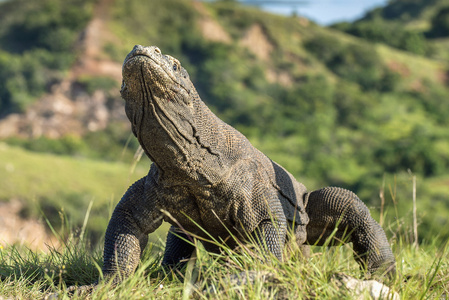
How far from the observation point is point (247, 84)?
76.1 metres

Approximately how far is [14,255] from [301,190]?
2.04 meters

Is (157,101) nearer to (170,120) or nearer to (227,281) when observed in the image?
(170,120)

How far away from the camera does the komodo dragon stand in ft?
11.3

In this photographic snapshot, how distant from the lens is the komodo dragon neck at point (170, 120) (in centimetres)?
341

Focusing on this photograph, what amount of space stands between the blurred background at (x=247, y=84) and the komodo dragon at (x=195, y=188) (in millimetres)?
47303

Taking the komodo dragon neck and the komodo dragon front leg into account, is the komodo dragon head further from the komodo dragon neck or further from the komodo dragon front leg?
the komodo dragon front leg

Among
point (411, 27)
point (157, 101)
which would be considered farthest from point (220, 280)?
point (411, 27)

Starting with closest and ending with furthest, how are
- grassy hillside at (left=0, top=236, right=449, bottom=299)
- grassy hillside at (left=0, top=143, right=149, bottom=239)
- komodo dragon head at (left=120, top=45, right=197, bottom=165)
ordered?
grassy hillside at (left=0, top=236, right=449, bottom=299) → komodo dragon head at (left=120, top=45, right=197, bottom=165) → grassy hillside at (left=0, top=143, right=149, bottom=239)

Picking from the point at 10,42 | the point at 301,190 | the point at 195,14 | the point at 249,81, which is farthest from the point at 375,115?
the point at 301,190

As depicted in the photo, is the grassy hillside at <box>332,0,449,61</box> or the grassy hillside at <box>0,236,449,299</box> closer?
the grassy hillside at <box>0,236,449,299</box>

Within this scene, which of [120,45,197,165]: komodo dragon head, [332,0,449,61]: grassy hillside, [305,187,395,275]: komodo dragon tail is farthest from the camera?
[332,0,449,61]: grassy hillside

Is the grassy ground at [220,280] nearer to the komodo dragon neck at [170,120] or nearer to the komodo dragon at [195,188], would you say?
the komodo dragon at [195,188]

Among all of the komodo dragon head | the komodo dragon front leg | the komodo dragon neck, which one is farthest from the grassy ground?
the komodo dragon head

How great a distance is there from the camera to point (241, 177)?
3.78 m
